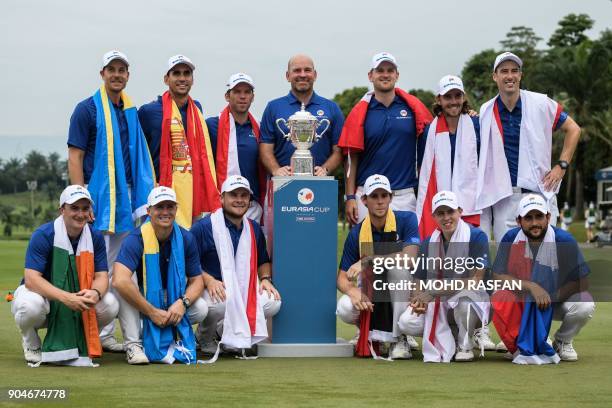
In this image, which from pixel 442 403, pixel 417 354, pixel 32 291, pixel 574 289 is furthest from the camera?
pixel 417 354

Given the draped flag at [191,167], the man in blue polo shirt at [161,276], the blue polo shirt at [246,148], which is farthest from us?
the blue polo shirt at [246,148]

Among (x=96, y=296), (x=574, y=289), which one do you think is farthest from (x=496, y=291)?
(x=96, y=296)

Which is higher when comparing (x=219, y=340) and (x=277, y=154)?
(x=277, y=154)

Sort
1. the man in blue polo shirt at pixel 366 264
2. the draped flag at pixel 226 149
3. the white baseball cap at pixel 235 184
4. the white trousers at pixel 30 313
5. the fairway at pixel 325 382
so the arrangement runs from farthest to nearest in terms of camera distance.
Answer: the draped flag at pixel 226 149 → the white baseball cap at pixel 235 184 → the man in blue polo shirt at pixel 366 264 → the white trousers at pixel 30 313 → the fairway at pixel 325 382

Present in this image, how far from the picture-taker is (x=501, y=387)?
293 inches

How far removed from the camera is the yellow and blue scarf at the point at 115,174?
9.75 m

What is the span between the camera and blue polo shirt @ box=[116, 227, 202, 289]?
29.5 ft

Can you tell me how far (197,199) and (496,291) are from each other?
3.05m

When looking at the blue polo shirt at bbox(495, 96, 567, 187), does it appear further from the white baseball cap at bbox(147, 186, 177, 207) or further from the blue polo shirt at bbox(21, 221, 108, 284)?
the blue polo shirt at bbox(21, 221, 108, 284)

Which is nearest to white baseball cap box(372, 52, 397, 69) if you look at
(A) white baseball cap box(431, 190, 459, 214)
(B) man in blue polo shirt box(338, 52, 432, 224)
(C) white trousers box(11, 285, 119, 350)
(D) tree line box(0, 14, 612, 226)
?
(B) man in blue polo shirt box(338, 52, 432, 224)

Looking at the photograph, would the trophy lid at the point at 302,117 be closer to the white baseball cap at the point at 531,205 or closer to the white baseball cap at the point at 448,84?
the white baseball cap at the point at 448,84

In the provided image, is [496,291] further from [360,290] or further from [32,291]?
[32,291]

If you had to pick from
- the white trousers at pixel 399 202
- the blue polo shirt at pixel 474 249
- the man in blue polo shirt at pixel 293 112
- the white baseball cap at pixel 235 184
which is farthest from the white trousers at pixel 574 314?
the white baseball cap at pixel 235 184

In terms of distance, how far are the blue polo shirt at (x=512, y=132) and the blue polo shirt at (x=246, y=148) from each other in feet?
8.16
